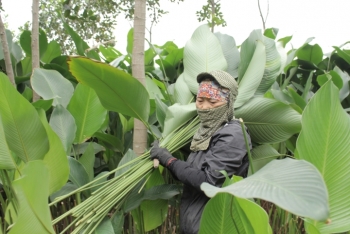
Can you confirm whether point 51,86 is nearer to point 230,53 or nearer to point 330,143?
point 230,53

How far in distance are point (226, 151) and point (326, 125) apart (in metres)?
0.45

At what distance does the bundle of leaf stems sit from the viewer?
1041 millimetres

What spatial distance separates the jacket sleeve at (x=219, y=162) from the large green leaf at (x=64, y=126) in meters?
0.33

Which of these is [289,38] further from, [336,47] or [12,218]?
[12,218]

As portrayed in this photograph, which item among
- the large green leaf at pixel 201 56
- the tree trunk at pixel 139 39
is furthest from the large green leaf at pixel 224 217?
the large green leaf at pixel 201 56

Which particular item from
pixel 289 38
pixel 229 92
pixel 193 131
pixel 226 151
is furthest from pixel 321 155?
pixel 289 38

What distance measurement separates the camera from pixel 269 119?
1.32m

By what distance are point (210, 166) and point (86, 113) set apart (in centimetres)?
50

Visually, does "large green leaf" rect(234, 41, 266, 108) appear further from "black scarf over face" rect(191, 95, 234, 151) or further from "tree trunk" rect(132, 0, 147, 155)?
"tree trunk" rect(132, 0, 147, 155)

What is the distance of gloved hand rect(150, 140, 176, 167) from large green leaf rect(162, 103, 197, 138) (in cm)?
11

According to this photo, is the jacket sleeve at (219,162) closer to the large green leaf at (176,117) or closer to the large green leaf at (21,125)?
the large green leaf at (176,117)

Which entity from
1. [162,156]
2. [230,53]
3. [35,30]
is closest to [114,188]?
[162,156]

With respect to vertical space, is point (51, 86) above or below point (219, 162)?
above

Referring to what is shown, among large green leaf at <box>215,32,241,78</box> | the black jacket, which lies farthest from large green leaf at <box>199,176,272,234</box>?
large green leaf at <box>215,32,241,78</box>
